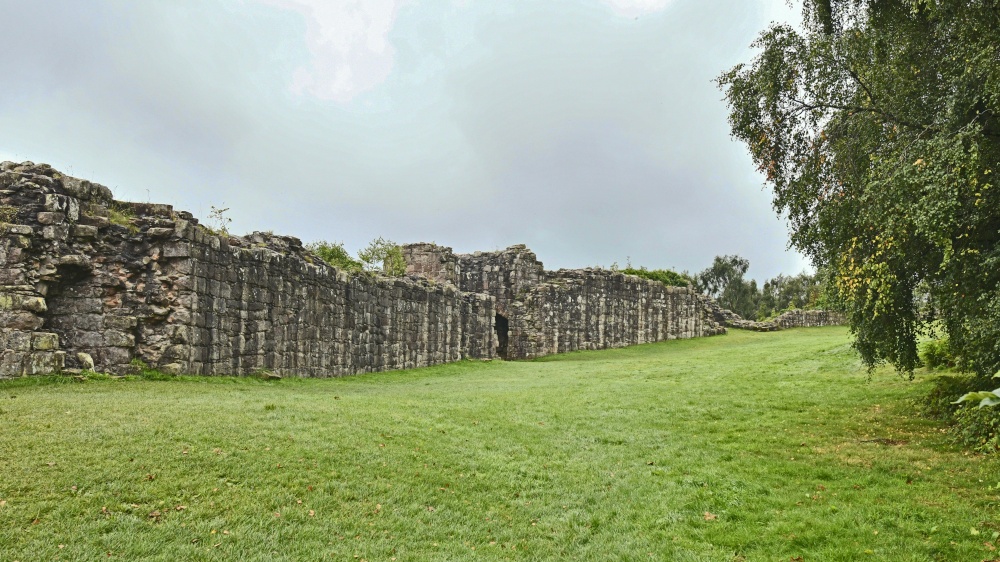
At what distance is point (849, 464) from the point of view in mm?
9141

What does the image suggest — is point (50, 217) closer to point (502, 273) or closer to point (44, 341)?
point (44, 341)

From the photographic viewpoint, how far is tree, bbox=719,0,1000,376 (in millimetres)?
8477

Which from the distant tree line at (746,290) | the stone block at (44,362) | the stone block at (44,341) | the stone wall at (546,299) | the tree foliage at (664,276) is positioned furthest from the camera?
the distant tree line at (746,290)

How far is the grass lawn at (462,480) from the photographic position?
6059mm

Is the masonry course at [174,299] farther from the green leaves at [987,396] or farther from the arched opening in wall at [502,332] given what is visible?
the green leaves at [987,396]

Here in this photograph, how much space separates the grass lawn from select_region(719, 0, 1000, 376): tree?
2118 millimetres

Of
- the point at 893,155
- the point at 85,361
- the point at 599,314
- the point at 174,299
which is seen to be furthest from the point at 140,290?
the point at 599,314

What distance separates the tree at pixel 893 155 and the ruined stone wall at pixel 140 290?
37.8 feet

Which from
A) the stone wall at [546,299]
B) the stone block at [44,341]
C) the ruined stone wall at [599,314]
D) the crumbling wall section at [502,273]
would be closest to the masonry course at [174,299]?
the stone block at [44,341]

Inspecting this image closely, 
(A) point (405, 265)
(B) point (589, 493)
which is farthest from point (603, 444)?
(A) point (405, 265)

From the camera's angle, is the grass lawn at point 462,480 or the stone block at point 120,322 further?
the stone block at point 120,322

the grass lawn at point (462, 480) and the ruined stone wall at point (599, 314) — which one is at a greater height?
the ruined stone wall at point (599, 314)

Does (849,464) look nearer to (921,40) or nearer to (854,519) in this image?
(854,519)

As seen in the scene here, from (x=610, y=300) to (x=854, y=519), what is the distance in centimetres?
3107
